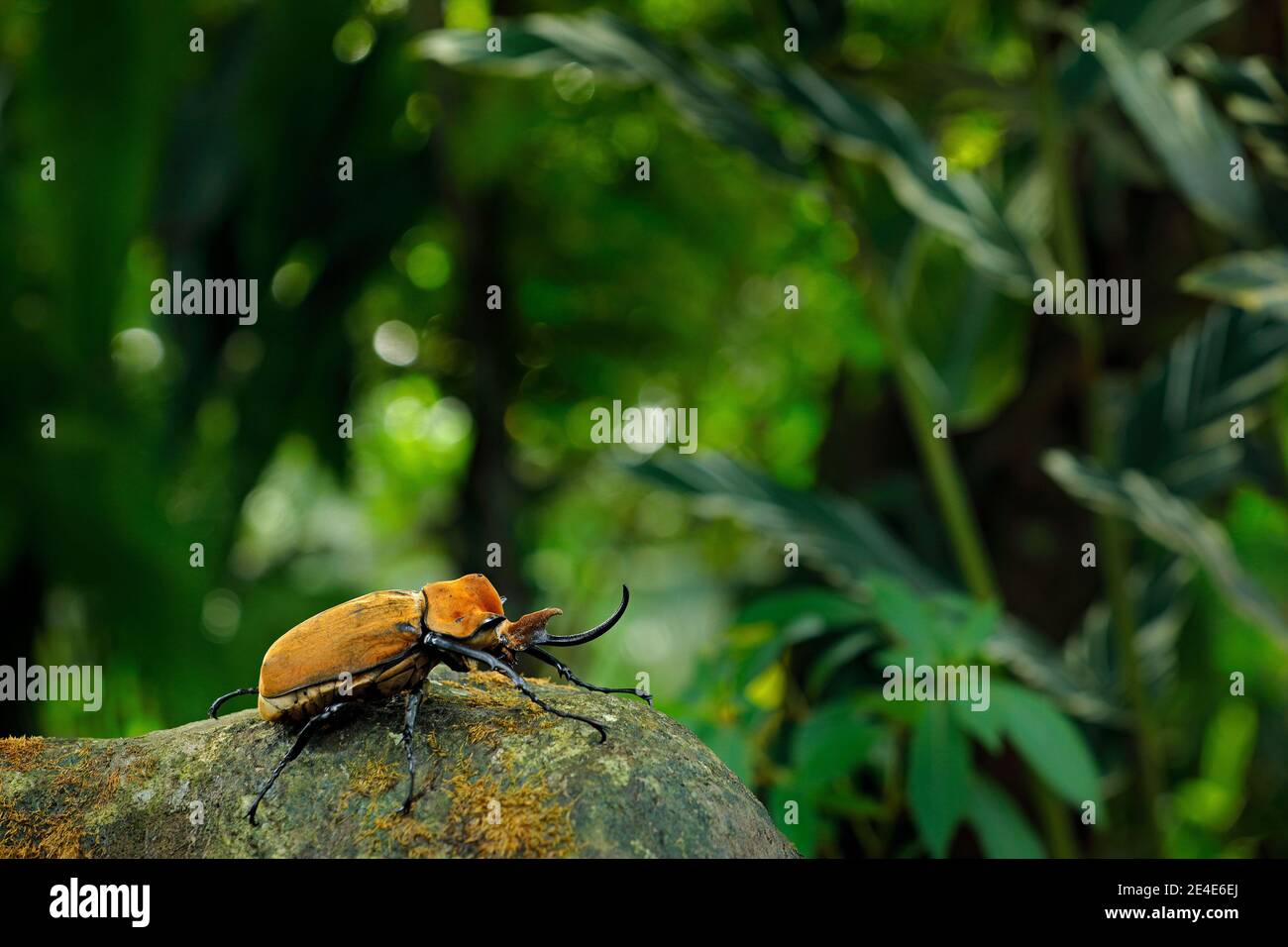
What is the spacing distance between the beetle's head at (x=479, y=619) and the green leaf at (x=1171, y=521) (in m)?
A: 1.06

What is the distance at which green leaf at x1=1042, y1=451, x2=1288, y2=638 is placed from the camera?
1376 mm

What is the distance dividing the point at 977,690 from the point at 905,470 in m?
1.15

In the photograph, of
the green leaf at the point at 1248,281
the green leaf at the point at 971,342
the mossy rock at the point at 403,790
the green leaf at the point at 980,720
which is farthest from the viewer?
the green leaf at the point at 971,342

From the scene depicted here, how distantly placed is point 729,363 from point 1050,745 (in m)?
1.82

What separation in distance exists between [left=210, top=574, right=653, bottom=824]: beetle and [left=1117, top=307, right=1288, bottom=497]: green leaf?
1.31 m

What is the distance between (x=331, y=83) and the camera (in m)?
2.05

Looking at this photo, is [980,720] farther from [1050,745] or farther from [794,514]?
[794,514]

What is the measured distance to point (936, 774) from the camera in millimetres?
914

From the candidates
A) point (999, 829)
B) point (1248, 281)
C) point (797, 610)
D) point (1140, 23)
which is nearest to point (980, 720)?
point (797, 610)

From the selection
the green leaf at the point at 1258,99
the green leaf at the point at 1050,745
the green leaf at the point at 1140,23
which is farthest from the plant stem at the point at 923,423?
the green leaf at the point at 1050,745

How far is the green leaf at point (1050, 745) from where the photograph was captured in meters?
0.96

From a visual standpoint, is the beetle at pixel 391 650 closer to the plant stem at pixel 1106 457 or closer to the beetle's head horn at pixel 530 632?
the beetle's head horn at pixel 530 632

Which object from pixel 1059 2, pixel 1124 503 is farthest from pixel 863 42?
pixel 1124 503
